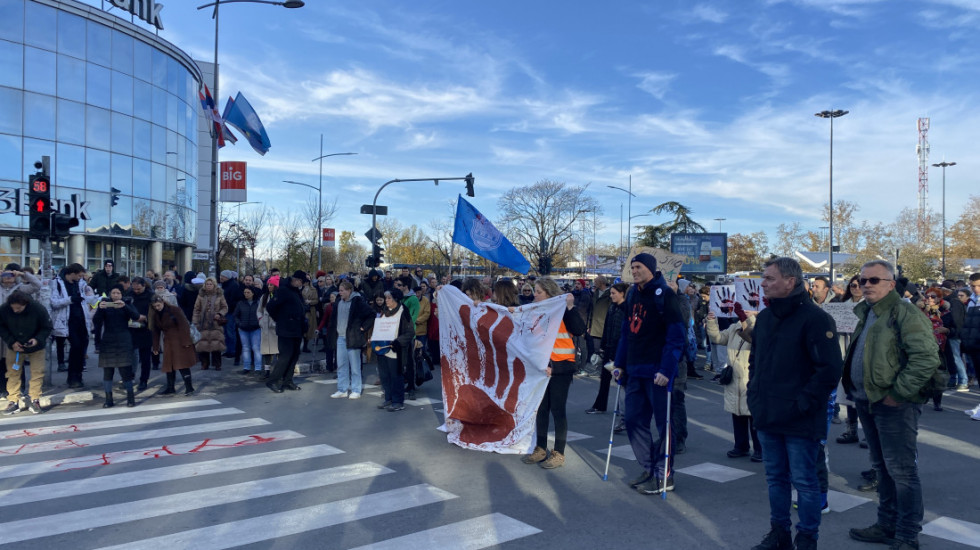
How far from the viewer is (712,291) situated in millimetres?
10805

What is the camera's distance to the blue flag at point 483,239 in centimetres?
1075

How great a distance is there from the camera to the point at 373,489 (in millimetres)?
5930

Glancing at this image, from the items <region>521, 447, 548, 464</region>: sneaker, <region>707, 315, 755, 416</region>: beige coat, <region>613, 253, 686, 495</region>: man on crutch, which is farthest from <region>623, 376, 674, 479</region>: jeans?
<region>707, 315, 755, 416</region>: beige coat

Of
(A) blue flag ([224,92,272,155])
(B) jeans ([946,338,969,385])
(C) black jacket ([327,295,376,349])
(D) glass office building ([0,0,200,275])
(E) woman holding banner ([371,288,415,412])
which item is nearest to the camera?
(E) woman holding banner ([371,288,415,412])

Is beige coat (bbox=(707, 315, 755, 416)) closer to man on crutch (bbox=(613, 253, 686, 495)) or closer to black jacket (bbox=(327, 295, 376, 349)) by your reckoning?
man on crutch (bbox=(613, 253, 686, 495))

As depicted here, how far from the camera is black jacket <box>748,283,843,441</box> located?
4195 millimetres

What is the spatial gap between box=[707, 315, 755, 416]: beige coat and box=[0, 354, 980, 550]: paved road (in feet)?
1.91

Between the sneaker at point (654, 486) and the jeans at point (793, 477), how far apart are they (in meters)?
1.40

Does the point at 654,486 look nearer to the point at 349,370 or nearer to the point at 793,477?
the point at 793,477

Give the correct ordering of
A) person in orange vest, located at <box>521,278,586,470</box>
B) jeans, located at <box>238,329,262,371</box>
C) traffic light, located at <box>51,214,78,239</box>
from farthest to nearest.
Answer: jeans, located at <box>238,329,262,371</box>, traffic light, located at <box>51,214,78,239</box>, person in orange vest, located at <box>521,278,586,470</box>

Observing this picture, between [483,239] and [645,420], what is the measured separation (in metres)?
5.77

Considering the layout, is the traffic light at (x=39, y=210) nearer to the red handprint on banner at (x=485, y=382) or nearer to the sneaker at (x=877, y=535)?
the red handprint on banner at (x=485, y=382)

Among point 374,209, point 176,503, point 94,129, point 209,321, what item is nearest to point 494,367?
point 176,503

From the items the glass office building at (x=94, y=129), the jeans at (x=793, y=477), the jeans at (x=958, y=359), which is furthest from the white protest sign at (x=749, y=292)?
the glass office building at (x=94, y=129)
